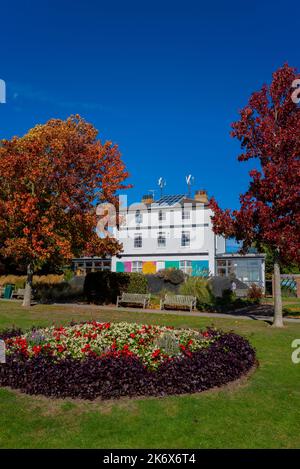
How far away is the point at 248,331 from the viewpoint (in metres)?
12.6

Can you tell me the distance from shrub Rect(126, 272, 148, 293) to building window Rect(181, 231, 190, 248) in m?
18.8

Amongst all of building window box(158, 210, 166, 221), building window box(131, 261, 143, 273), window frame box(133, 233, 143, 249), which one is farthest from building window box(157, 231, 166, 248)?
building window box(131, 261, 143, 273)

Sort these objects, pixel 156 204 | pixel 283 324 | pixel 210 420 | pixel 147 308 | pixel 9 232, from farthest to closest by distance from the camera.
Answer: pixel 156 204 < pixel 147 308 < pixel 9 232 < pixel 283 324 < pixel 210 420

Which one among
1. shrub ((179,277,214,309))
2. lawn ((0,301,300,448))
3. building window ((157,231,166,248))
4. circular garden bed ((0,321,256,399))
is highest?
building window ((157,231,166,248))

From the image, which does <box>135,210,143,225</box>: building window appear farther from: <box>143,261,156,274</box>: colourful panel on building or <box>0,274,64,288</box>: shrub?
<box>0,274,64,288</box>: shrub

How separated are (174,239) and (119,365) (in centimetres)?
3647

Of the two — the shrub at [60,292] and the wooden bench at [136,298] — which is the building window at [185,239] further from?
the wooden bench at [136,298]

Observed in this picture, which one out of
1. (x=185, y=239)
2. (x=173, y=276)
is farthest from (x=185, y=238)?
(x=173, y=276)

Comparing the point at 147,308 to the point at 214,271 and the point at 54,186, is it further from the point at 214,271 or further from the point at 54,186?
the point at 214,271

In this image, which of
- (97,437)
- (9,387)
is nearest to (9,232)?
(9,387)

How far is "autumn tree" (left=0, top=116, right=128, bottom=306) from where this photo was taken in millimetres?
19109

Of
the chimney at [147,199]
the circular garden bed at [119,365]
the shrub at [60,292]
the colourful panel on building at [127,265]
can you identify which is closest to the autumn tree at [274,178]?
the circular garden bed at [119,365]

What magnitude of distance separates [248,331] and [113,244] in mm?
10640

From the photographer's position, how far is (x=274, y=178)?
521 inches
